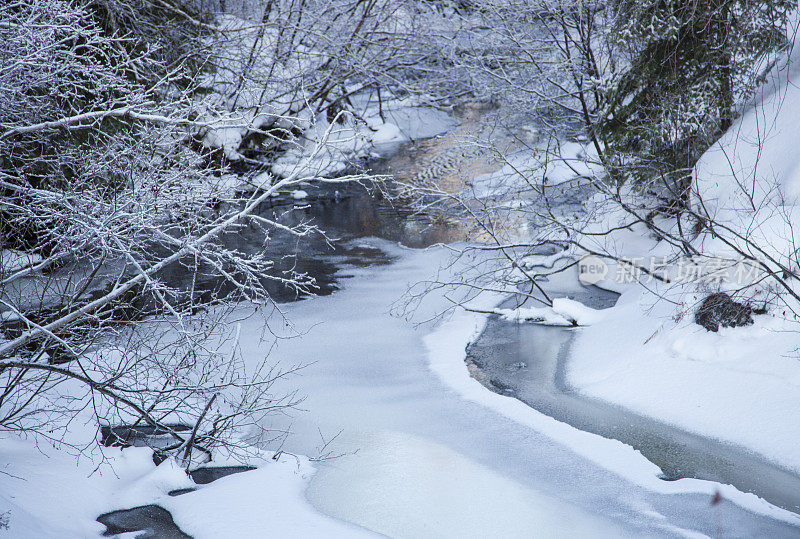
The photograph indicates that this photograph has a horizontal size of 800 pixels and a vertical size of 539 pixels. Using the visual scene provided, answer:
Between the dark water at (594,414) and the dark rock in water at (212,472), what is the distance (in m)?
2.90

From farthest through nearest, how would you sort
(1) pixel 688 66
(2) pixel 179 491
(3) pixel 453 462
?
(1) pixel 688 66
(3) pixel 453 462
(2) pixel 179 491

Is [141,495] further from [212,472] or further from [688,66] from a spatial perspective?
[688,66]

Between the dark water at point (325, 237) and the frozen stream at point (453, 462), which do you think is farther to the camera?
the dark water at point (325, 237)

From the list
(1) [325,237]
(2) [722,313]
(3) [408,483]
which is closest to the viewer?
(3) [408,483]

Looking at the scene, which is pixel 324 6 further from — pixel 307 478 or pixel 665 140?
pixel 307 478

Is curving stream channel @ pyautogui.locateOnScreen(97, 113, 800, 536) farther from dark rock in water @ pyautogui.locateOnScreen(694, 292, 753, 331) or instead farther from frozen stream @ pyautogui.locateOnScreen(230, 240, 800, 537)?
dark rock in water @ pyautogui.locateOnScreen(694, 292, 753, 331)

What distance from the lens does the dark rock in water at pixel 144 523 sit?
15.5ft

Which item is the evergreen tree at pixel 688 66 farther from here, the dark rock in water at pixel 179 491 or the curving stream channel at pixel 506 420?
the dark rock in water at pixel 179 491

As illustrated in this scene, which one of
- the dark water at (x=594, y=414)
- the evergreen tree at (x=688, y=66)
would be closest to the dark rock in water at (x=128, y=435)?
the dark water at (x=594, y=414)

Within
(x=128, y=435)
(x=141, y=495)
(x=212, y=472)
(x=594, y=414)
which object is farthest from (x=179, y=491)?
(x=594, y=414)

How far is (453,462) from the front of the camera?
5969 millimetres

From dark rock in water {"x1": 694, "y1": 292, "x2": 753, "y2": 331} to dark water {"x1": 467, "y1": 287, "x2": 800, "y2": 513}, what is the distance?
4.40ft

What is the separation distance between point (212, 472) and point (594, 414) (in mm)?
3660

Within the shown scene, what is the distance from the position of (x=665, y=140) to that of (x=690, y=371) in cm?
344
